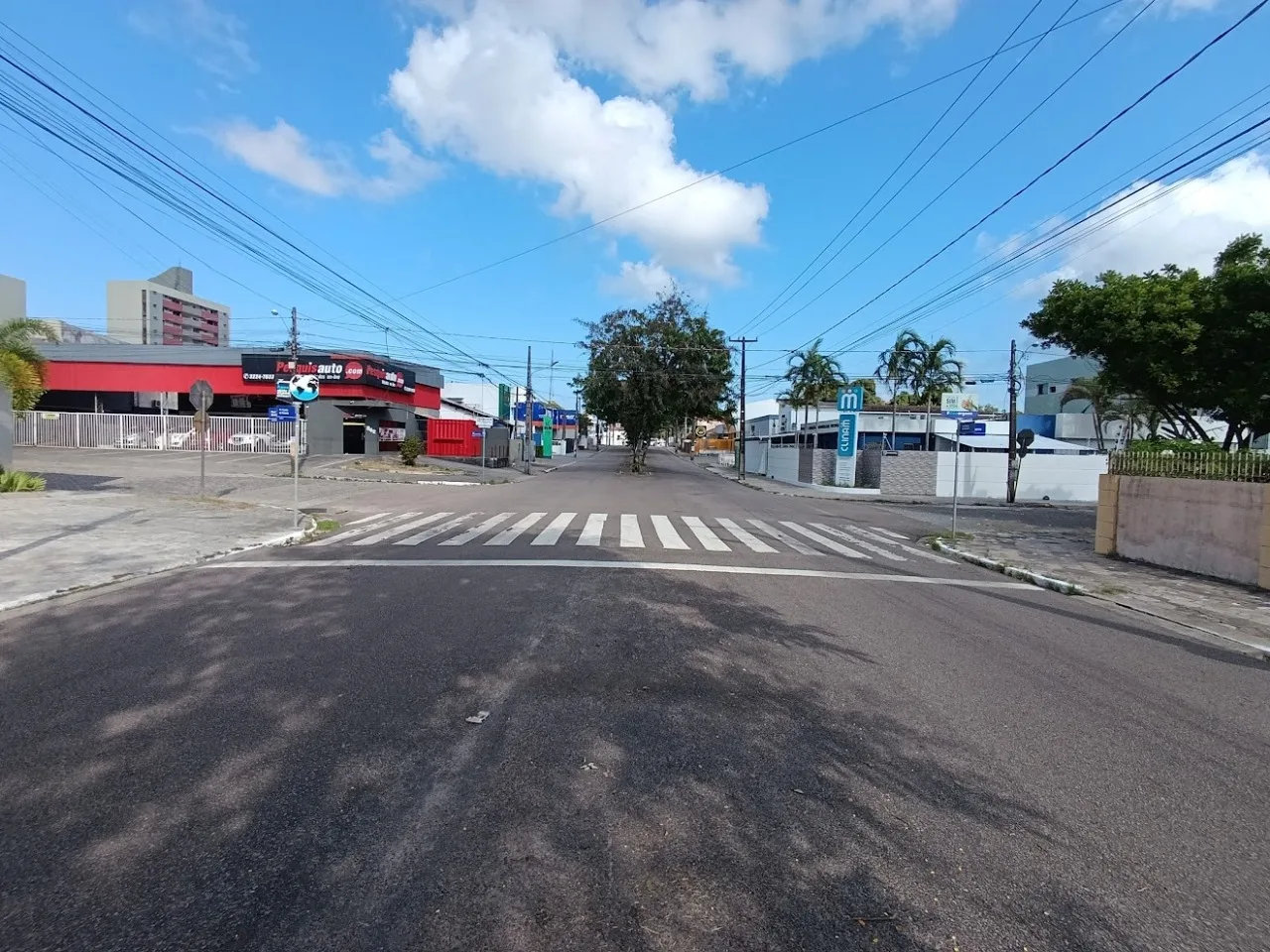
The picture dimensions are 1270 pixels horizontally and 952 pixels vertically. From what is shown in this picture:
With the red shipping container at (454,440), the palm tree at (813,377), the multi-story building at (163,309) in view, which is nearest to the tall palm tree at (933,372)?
the palm tree at (813,377)

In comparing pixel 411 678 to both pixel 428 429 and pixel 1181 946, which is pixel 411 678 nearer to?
pixel 1181 946

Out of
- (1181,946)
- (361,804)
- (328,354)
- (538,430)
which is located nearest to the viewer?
(1181,946)

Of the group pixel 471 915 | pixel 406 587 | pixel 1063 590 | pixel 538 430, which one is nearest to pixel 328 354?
pixel 538 430

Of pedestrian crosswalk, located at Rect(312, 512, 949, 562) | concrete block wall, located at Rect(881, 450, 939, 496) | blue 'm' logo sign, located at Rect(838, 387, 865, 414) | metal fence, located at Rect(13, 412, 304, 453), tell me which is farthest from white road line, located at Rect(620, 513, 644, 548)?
metal fence, located at Rect(13, 412, 304, 453)

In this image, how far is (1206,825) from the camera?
3.44 m

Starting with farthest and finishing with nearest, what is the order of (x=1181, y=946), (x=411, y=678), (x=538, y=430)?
(x=538, y=430)
(x=411, y=678)
(x=1181, y=946)

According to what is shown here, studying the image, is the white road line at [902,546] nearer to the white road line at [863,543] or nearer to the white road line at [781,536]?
the white road line at [863,543]

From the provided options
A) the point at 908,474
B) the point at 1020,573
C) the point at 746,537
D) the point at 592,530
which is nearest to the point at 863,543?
the point at 746,537

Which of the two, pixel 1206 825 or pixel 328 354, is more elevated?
pixel 328 354

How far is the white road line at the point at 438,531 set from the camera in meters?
12.3

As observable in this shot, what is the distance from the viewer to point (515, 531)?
14.0 meters

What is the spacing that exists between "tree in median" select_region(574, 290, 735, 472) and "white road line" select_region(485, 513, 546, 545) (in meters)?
22.8

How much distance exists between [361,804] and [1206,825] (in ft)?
12.9

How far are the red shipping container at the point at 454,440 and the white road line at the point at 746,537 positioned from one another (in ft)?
108
